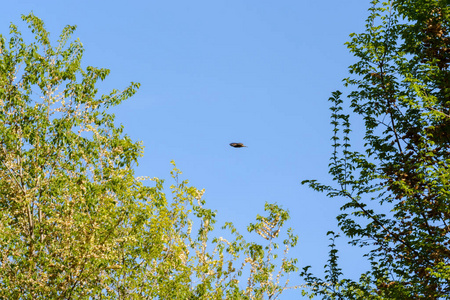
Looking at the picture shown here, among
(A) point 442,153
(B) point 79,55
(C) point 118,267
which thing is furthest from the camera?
(B) point 79,55

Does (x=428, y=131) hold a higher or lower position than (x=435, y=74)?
lower

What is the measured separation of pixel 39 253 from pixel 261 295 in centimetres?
656

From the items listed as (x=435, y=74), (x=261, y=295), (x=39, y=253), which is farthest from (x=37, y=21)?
(x=435, y=74)

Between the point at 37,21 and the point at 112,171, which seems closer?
the point at 112,171

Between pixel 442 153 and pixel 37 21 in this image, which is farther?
pixel 37 21

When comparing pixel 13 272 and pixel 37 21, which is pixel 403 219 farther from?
pixel 37 21

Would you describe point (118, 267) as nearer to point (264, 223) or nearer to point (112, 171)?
point (112, 171)

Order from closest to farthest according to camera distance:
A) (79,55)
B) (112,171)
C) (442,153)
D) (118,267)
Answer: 1. (118,267)
2. (112,171)
3. (442,153)
4. (79,55)

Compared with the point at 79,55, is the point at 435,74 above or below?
below

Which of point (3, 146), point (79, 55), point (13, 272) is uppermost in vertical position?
point (79, 55)

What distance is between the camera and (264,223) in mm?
17578

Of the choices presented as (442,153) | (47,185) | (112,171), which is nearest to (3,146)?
(47,185)

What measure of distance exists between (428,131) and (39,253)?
38.9 ft

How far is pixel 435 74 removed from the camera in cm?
1662
